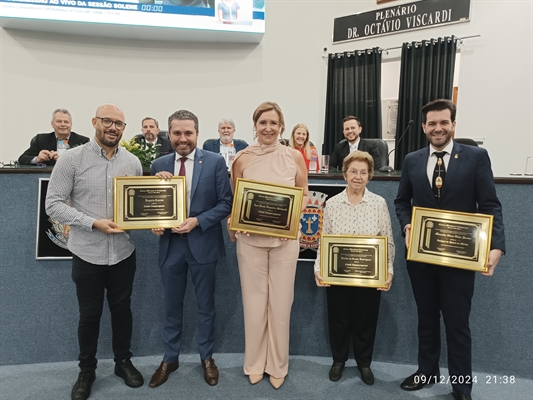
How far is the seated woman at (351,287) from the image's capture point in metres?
2.10

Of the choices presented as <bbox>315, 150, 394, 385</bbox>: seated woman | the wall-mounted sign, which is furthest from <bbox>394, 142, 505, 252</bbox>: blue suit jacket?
the wall-mounted sign

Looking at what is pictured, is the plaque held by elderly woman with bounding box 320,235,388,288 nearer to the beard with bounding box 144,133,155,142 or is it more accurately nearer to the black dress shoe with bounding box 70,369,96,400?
the black dress shoe with bounding box 70,369,96,400

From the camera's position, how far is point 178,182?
1960 mm

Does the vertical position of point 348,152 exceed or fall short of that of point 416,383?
it exceeds it

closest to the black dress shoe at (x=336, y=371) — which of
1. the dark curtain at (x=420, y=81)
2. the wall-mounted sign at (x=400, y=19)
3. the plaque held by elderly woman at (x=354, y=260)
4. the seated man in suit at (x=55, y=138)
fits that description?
the plaque held by elderly woman at (x=354, y=260)

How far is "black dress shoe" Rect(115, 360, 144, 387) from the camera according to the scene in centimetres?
214

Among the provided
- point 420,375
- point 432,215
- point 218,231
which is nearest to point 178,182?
point 218,231

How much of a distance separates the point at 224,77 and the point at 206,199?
13.9 feet

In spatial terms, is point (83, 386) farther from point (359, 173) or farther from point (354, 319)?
point (359, 173)

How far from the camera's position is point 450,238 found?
183 centimetres

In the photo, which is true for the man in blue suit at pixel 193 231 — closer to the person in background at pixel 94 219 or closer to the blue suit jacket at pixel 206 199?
the blue suit jacket at pixel 206 199

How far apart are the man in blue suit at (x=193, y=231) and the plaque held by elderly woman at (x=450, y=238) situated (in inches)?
42.0

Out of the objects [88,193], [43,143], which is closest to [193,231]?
[88,193]

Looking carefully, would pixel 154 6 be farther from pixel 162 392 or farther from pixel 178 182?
pixel 162 392
